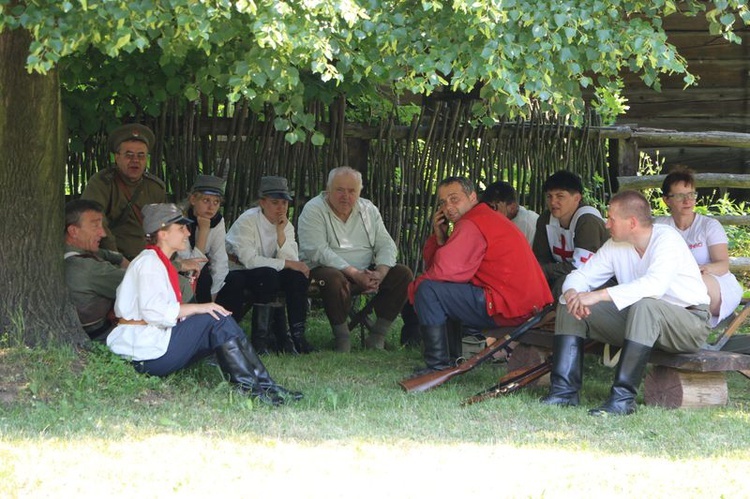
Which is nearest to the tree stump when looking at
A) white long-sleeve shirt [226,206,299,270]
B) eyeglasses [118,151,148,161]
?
white long-sleeve shirt [226,206,299,270]

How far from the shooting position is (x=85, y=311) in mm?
7059

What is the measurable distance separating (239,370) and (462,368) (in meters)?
1.42

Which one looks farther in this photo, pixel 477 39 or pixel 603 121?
pixel 603 121

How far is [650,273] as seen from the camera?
654 centimetres

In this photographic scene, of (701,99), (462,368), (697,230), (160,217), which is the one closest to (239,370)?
(160,217)

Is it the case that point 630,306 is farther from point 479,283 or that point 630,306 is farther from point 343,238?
point 343,238

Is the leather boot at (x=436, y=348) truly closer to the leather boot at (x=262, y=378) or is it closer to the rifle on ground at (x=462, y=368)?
the rifle on ground at (x=462, y=368)

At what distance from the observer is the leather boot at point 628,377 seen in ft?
21.0

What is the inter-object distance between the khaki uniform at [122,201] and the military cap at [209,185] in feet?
1.18

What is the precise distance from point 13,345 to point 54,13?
2326 millimetres

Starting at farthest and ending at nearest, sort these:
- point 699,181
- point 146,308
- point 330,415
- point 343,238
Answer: point 699,181 < point 343,238 < point 146,308 < point 330,415

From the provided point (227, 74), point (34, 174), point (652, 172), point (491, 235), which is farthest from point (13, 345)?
point (652, 172)

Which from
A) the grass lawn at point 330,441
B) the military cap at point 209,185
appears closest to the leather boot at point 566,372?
the grass lawn at point 330,441

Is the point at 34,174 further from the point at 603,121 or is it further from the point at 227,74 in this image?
the point at 603,121
